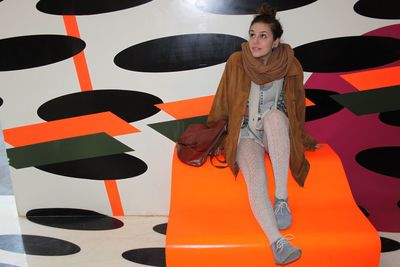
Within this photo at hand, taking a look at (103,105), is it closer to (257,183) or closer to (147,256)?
(147,256)

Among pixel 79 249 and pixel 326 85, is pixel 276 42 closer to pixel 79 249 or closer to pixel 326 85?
pixel 326 85

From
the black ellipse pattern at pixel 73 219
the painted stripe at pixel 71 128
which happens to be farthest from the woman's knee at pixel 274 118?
the black ellipse pattern at pixel 73 219

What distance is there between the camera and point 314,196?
6.62ft

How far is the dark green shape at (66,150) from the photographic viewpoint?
260 cm

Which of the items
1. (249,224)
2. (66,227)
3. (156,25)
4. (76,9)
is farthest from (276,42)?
(66,227)

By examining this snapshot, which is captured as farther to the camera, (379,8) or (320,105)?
(320,105)

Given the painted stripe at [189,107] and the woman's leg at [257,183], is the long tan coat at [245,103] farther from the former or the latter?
the painted stripe at [189,107]

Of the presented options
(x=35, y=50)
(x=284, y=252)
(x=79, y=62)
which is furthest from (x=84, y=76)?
(x=284, y=252)

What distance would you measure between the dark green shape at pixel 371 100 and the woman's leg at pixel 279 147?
2.05ft

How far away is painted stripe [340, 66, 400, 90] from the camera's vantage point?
234 cm

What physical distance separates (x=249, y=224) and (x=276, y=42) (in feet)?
2.96

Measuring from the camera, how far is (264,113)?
2.10 m

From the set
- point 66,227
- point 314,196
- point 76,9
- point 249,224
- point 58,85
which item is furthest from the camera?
point 66,227

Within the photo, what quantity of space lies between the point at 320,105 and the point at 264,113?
535 millimetres
